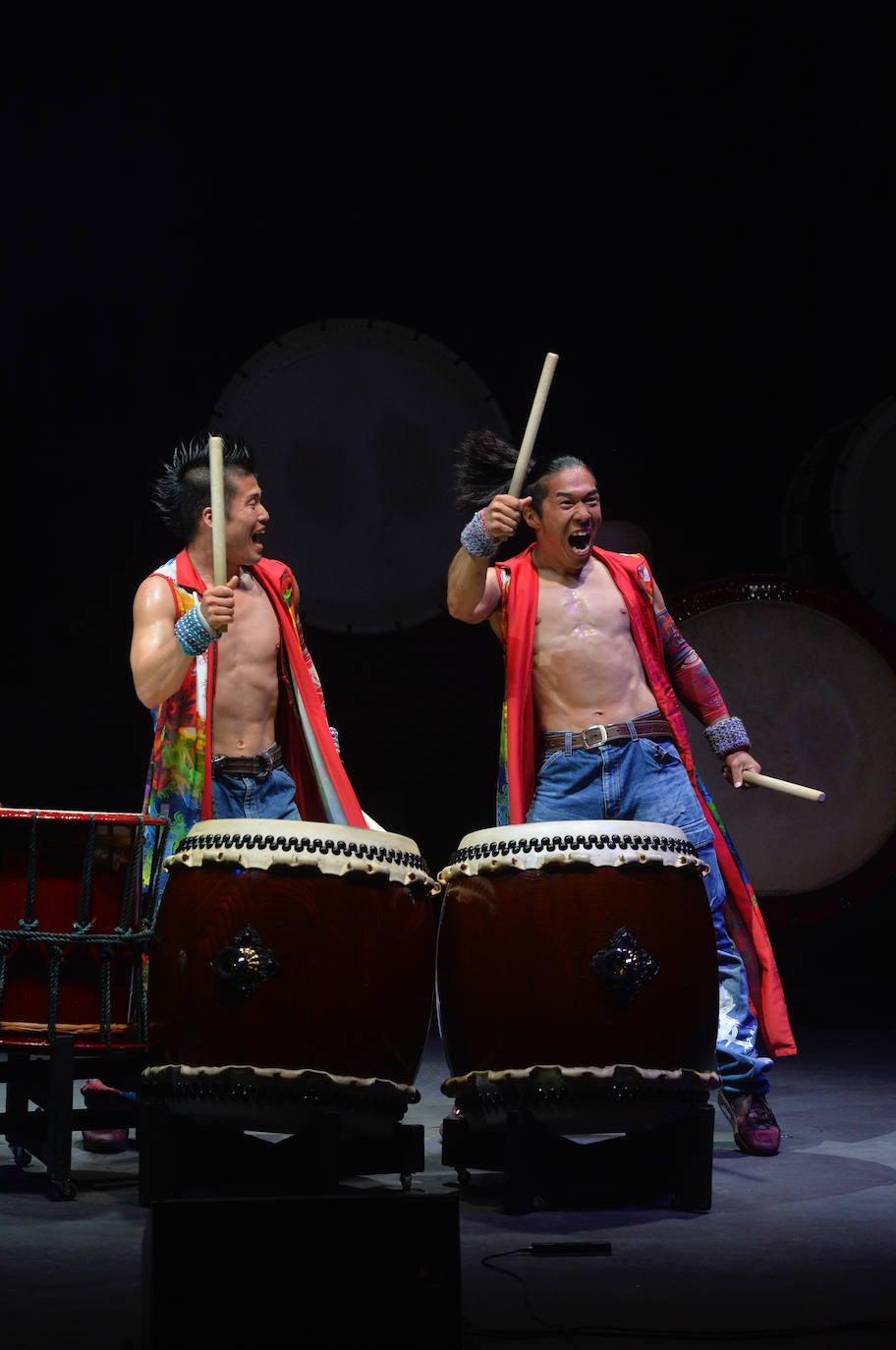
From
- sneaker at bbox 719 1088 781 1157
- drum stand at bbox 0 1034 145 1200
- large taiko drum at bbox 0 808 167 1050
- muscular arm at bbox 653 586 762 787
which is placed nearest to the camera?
drum stand at bbox 0 1034 145 1200

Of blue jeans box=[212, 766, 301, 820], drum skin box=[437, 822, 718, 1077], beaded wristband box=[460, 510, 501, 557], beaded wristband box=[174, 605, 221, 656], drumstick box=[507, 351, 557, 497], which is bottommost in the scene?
drum skin box=[437, 822, 718, 1077]

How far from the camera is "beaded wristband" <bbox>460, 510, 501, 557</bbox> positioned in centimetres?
324

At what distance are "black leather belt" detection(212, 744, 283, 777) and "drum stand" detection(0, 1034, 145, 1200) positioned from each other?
1.98 ft

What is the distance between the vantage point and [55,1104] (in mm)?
2748

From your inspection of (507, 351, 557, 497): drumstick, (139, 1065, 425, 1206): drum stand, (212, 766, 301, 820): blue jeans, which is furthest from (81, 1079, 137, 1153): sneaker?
(507, 351, 557, 497): drumstick

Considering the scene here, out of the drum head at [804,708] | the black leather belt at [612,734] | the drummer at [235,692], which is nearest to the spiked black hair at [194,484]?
the drummer at [235,692]

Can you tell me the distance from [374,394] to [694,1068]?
2.71 metres

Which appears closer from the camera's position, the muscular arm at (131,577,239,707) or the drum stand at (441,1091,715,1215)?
the drum stand at (441,1091,715,1215)

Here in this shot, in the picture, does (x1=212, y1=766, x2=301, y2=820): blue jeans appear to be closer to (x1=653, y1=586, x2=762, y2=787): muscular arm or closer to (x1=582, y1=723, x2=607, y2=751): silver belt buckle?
(x1=582, y1=723, x2=607, y2=751): silver belt buckle

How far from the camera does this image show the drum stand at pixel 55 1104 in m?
2.72

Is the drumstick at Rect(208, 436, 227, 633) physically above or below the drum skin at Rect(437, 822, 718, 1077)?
above

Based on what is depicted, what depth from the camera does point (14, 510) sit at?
4652 millimetres

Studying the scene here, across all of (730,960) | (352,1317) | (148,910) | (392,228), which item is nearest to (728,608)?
(392,228)

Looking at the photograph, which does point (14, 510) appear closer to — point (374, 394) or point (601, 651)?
point (374, 394)
